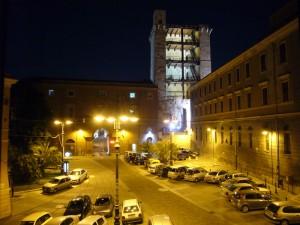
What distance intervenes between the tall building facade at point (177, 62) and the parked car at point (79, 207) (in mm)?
54546

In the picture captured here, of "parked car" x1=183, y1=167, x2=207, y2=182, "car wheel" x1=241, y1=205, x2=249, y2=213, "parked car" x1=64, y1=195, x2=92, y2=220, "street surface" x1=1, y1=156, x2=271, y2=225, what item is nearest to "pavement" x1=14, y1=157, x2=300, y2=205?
"street surface" x1=1, y1=156, x2=271, y2=225

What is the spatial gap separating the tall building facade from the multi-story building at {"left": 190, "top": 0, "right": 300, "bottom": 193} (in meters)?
28.3

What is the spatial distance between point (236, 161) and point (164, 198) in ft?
57.1

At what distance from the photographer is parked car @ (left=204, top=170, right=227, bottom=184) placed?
32594 millimetres

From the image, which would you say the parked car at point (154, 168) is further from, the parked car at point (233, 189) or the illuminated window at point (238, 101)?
the parked car at point (233, 189)

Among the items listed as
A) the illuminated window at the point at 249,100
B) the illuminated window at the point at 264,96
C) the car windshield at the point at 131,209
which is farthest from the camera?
the illuminated window at the point at 249,100

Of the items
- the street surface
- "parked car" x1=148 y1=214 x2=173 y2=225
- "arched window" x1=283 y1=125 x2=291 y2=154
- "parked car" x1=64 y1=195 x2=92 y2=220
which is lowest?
the street surface

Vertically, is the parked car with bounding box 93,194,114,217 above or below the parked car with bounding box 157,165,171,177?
below

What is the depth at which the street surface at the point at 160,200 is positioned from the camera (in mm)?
21391

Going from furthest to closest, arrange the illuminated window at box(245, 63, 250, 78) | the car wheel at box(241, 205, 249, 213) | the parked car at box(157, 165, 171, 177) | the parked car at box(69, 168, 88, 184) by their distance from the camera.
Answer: the parked car at box(157, 165, 171, 177)
the illuminated window at box(245, 63, 250, 78)
the parked car at box(69, 168, 88, 184)
the car wheel at box(241, 205, 249, 213)

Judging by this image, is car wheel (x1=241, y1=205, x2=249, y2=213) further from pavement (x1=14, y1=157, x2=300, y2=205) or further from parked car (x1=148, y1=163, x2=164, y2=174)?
parked car (x1=148, y1=163, x2=164, y2=174)

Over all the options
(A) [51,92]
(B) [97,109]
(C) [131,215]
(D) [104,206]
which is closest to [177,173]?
(D) [104,206]

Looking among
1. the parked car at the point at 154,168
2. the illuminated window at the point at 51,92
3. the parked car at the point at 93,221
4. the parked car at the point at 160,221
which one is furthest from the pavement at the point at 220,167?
the illuminated window at the point at 51,92

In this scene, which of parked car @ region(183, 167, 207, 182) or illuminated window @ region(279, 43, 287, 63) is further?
parked car @ region(183, 167, 207, 182)
